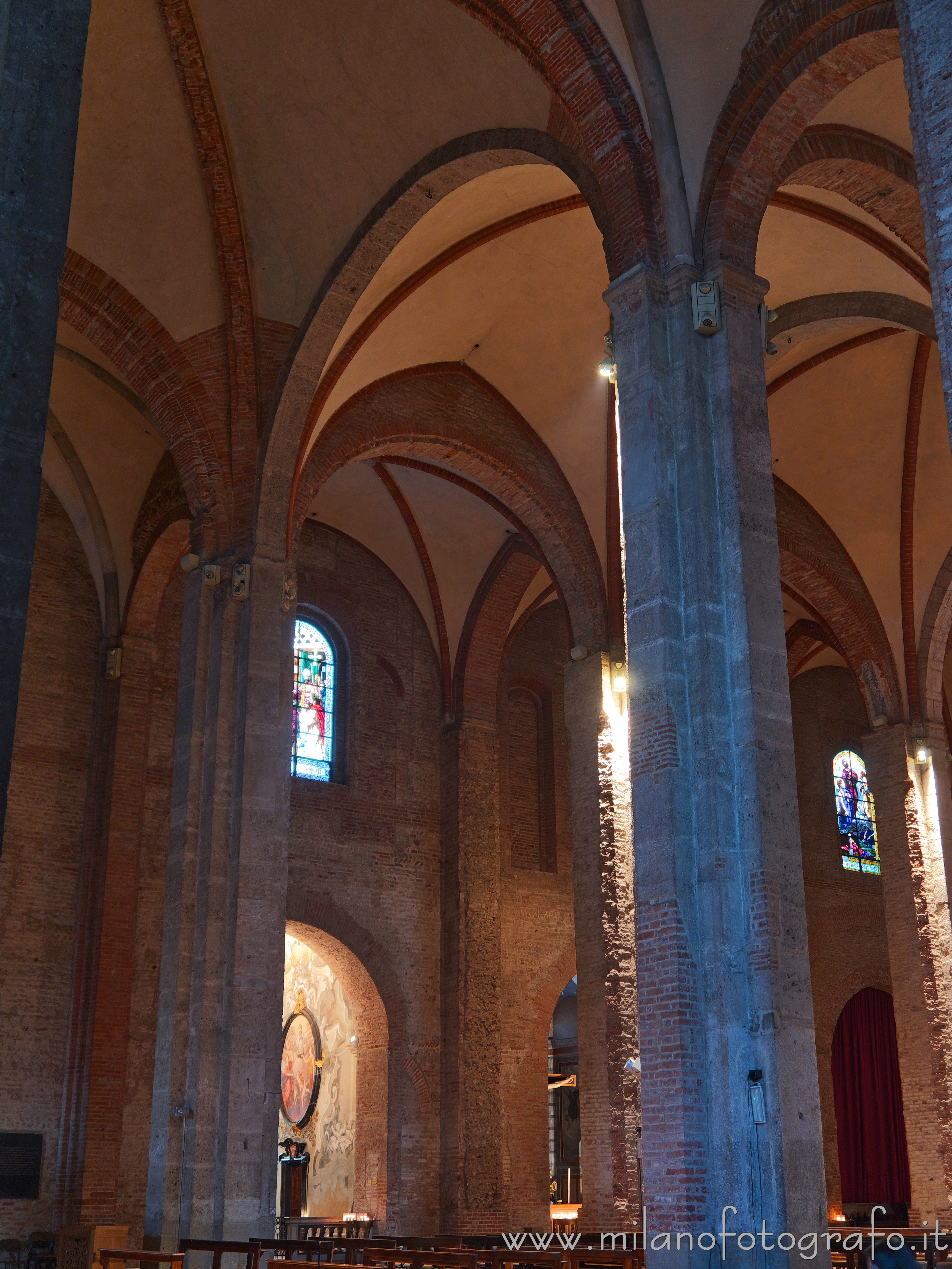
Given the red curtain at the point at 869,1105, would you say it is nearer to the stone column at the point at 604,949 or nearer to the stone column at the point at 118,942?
the stone column at the point at 604,949

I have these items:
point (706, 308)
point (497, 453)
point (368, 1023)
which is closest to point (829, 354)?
point (497, 453)

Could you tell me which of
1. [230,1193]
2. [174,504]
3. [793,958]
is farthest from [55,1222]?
[793,958]

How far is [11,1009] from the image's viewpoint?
13.5 metres

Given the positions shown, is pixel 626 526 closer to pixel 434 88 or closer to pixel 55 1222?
pixel 434 88

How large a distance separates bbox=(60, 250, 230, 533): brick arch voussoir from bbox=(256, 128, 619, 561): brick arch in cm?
46

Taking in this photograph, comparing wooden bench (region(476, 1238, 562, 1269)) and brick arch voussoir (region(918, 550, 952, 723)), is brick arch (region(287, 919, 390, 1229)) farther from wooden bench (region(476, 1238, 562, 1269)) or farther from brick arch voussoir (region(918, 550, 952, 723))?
brick arch voussoir (region(918, 550, 952, 723))

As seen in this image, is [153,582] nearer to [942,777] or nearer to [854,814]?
[942,777]

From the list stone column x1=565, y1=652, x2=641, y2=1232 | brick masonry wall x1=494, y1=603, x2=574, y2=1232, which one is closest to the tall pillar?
stone column x1=565, y1=652, x2=641, y2=1232

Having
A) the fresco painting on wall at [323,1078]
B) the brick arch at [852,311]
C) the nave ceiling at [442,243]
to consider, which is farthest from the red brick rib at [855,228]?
the fresco painting on wall at [323,1078]

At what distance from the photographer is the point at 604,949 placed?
13008 mm

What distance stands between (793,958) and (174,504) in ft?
31.0

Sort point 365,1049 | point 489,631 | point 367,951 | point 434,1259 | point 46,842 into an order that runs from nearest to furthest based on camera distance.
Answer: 1. point 434,1259
2. point 46,842
3. point 367,951
4. point 365,1049
5. point 489,631

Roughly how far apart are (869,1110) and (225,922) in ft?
46.0

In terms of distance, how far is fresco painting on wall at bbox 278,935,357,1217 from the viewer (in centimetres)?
1808
